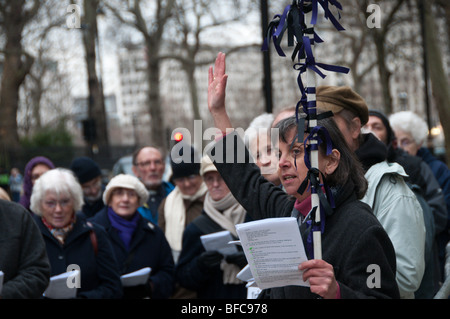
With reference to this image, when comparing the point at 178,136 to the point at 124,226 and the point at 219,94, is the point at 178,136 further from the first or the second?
the point at 219,94

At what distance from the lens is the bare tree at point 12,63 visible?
62.0ft

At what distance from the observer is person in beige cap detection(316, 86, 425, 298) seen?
9.15ft

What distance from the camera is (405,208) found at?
2865 millimetres

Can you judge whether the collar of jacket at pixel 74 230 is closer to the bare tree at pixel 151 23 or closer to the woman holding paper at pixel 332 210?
the woman holding paper at pixel 332 210

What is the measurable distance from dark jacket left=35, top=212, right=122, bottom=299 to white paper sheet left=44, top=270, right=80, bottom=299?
0.17m

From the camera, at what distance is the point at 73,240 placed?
172 inches

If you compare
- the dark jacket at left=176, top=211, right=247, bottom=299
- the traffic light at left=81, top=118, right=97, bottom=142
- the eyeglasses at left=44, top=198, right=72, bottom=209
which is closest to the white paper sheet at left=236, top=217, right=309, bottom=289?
the dark jacket at left=176, top=211, right=247, bottom=299

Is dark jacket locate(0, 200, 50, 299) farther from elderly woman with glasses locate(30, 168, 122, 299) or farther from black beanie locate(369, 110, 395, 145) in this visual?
black beanie locate(369, 110, 395, 145)

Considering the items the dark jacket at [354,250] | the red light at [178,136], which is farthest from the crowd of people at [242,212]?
the red light at [178,136]

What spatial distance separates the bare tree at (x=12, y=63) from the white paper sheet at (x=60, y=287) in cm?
1631

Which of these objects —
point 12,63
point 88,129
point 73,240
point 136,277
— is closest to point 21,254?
point 73,240
